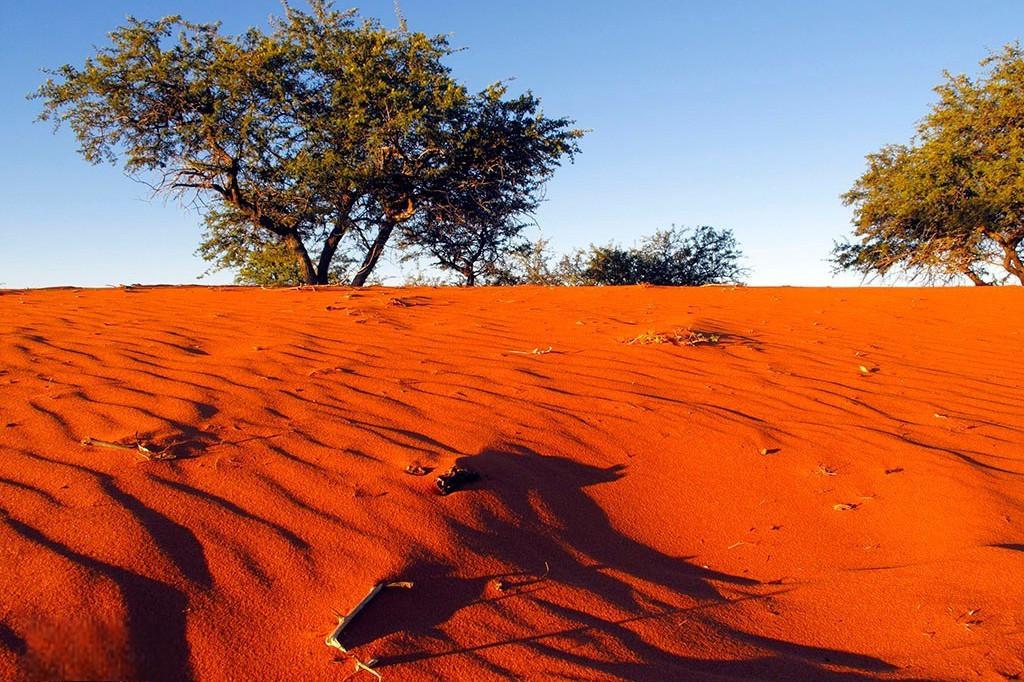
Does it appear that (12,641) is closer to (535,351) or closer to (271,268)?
(535,351)

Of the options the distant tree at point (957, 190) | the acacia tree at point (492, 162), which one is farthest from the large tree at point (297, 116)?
the distant tree at point (957, 190)

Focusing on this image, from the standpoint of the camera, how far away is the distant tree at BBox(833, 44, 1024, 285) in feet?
59.4

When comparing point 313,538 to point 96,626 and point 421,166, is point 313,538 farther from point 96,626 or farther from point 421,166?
point 421,166

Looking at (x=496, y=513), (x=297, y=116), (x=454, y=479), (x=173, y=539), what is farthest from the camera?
(x=297, y=116)

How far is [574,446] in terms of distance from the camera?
12.6 feet

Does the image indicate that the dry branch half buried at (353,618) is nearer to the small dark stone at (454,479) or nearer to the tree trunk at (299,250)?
the small dark stone at (454,479)

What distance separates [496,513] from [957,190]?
19.7m

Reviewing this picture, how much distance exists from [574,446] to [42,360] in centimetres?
355

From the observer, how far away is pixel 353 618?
2.27 m

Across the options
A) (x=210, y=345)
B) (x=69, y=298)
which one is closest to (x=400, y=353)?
(x=210, y=345)

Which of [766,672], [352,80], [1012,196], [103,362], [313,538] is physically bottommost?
[766,672]

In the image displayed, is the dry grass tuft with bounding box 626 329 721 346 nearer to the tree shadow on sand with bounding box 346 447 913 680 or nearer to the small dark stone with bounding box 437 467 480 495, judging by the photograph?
the tree shadow on sand with bounding box 346 447 913 680

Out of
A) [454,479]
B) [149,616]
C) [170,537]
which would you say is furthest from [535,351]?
[149,616]

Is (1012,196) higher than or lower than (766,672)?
higher
